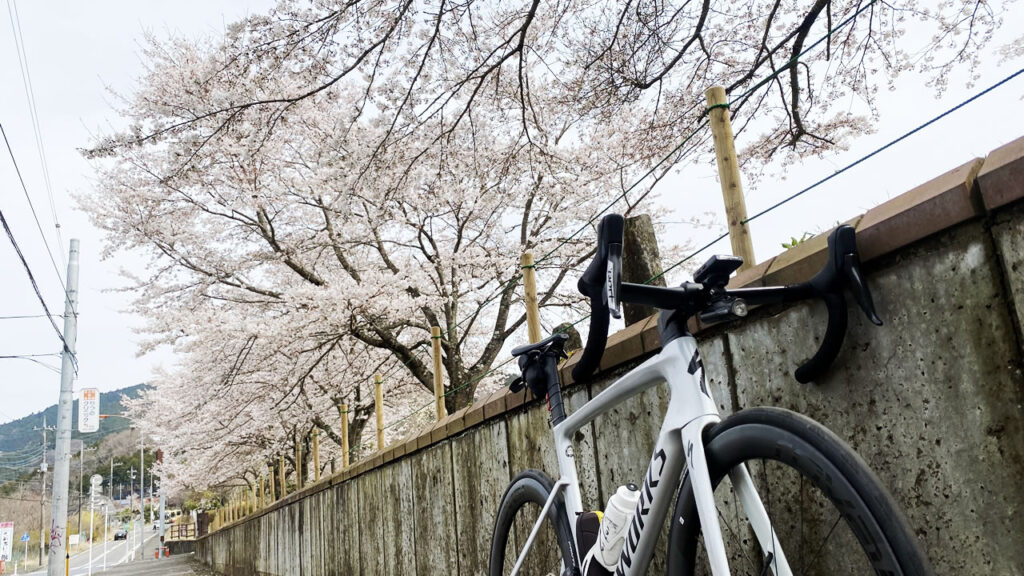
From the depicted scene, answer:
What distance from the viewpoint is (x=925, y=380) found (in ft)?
4.41

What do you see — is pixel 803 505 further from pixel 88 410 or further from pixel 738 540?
pixel 88 410

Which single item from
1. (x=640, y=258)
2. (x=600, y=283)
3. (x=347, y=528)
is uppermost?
(x=640, y=258)

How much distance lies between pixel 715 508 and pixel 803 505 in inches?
16.8

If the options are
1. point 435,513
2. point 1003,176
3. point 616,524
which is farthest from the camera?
point 435,513

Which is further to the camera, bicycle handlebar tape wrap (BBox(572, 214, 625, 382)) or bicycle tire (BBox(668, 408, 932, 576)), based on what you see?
bicycle handlebar tape wrap (BBox(572, 214, 625, 382))

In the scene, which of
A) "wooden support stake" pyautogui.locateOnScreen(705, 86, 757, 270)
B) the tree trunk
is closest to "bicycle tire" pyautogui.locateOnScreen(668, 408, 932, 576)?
"wooden support stake" pyautogui.locateOnScreen(705, 86, 757, 270)

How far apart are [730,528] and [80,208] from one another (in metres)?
13.9

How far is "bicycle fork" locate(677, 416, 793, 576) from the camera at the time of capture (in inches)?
48.4

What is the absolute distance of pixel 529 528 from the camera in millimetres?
3010

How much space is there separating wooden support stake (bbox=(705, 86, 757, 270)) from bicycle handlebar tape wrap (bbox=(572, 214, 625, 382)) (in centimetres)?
62

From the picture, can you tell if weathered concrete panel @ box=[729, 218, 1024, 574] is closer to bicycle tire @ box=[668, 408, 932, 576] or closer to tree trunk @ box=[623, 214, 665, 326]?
bicycle tire @ box=[668, 408, 932, 576]

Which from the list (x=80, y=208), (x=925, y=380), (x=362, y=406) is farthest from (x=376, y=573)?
(x=80, y=208)

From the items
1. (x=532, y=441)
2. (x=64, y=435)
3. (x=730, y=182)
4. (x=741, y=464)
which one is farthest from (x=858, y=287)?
(x=64, y=435)

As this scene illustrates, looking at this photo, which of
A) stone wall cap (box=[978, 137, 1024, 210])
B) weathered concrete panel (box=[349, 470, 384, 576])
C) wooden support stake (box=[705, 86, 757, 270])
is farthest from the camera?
weathered concrete panel (box=[349, 470, 384, 576])
